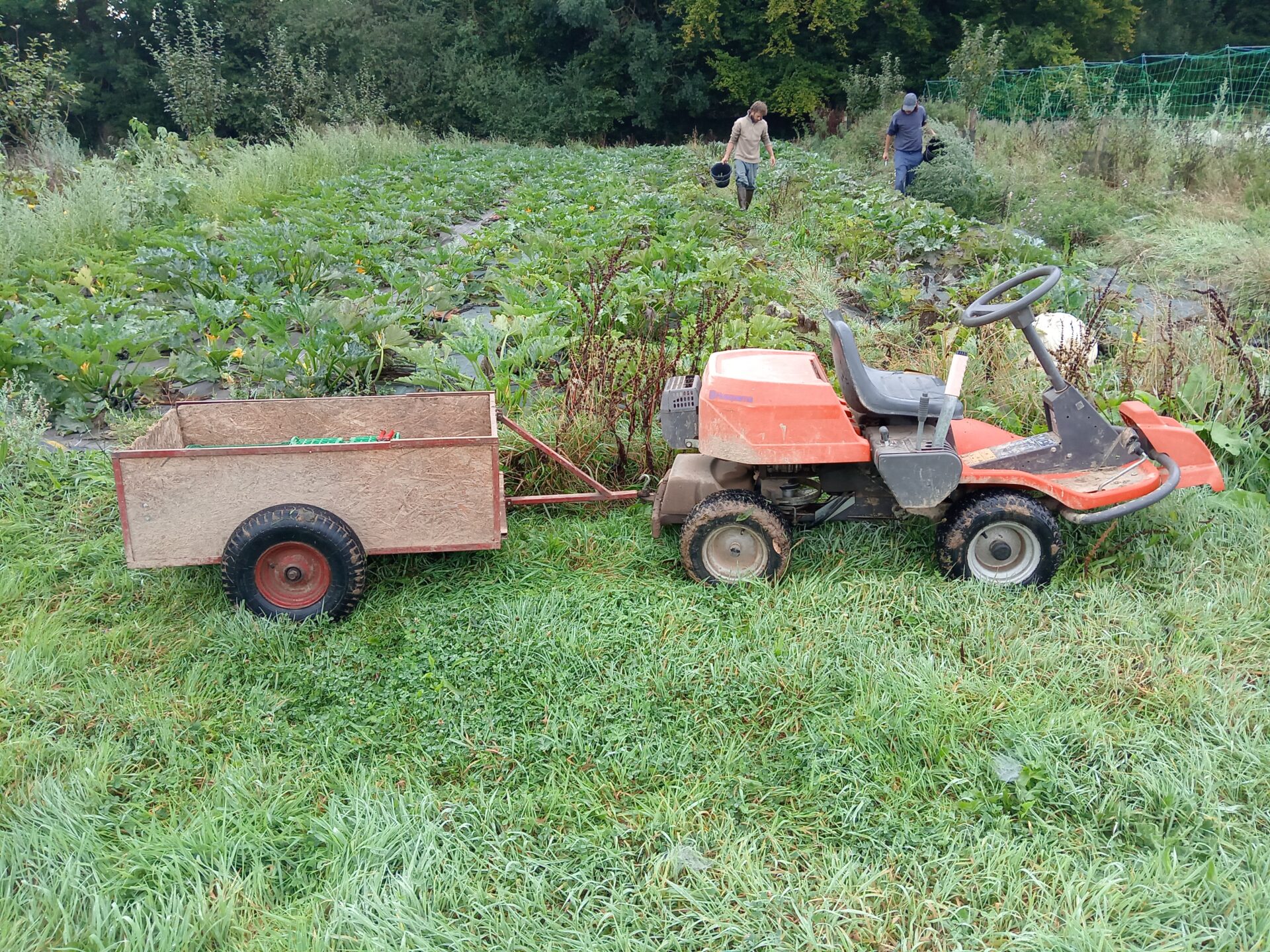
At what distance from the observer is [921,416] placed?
3590mm

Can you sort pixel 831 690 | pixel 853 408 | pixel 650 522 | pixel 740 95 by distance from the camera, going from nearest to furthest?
1. pixel 831 690
2. pixel 853 408
3. pixel 650 522
4. pixel 740 95

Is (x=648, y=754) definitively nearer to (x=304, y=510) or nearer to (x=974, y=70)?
(x=304, y=510)

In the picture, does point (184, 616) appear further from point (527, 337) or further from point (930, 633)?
→ point (930, 633)

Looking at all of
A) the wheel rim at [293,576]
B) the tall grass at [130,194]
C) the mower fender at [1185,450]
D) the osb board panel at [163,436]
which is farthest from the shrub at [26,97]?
the mower fender at [1185,450]

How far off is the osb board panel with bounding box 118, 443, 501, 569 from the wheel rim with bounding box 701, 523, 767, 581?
90 centimetres

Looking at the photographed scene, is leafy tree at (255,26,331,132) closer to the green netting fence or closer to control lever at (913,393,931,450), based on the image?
the green netting fence

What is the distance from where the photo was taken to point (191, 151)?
14.2 metres

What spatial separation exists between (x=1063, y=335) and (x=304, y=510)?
420 cm

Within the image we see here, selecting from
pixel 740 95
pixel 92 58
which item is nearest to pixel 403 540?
pixel 740 95

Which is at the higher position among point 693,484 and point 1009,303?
point 1009,303

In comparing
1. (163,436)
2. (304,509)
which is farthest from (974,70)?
(304,509)

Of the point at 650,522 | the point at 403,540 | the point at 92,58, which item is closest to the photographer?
the point at 403,540

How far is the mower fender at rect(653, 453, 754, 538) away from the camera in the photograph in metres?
3.87

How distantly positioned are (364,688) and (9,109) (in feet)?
46.6
